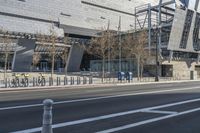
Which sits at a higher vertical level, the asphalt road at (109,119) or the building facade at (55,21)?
the building facade at (55,21)

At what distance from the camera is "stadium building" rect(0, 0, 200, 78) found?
83.6 meters

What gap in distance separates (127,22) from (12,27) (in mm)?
45845

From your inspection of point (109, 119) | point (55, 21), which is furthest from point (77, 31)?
point (109, 119)

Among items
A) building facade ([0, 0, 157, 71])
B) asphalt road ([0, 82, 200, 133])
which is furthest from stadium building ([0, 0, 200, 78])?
asphalt road ([0, 82, 200, 133])

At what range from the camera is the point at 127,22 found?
408 ft

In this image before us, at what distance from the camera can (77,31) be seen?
108m

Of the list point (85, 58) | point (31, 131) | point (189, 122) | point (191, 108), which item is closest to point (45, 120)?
point (31, 131)

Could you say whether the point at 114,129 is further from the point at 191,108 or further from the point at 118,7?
the point at 118,7

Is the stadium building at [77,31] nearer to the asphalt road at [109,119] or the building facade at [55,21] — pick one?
the building facade at [55,21]

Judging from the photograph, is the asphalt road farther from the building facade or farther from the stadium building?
the building facade

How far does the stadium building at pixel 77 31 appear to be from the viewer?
83625mm

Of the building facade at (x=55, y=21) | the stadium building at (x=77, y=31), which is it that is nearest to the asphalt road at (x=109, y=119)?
Result: the stadium building at (x=77, y=31)

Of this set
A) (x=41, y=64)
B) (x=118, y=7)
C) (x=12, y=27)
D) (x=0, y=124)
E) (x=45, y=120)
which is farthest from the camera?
(x=118, y=7)

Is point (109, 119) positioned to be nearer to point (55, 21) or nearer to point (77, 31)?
point (55, 21)
